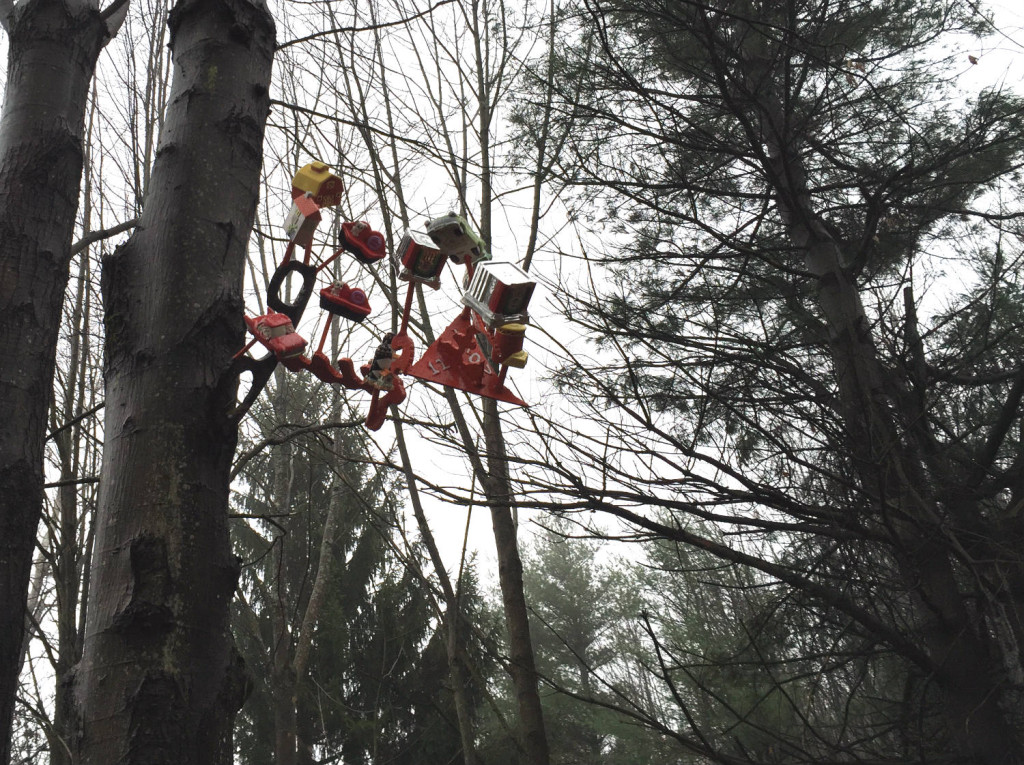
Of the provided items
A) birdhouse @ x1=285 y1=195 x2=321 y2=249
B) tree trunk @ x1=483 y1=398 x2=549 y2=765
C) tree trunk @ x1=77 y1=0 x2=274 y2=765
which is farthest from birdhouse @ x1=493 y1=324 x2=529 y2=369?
tree trunk @ x1=483 y1=398 x2=549 y2=765

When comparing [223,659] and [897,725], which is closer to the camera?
[223,659]

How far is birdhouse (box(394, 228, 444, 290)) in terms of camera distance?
2014 millimetres

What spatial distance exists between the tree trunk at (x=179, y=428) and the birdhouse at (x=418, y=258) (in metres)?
0.39

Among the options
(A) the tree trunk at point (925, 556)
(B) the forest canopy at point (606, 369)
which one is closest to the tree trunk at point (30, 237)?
(B) the forest canopy at point (606, 369)

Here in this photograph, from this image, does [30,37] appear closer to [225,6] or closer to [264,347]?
[225,6]

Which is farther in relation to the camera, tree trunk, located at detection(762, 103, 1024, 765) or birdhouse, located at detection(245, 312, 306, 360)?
tree trunk, located at detection(762, 103, 1024, 765)

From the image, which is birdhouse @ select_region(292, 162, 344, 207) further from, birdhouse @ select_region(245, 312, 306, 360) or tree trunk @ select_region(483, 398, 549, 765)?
tree trunk @ select_region(483, 398, 549, 765)

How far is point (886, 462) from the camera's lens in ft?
8.17

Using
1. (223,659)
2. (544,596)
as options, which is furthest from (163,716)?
(544,596)

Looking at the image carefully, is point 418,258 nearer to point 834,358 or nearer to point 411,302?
point 411,302

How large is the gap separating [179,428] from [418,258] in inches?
31.4

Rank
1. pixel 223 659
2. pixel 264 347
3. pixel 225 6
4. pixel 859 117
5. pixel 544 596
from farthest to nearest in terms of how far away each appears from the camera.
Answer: pixel 544 596
pixel 859 117
pixel 225 6
pixel 264 347
pixel 223 659

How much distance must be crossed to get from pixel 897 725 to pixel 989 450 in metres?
1.07

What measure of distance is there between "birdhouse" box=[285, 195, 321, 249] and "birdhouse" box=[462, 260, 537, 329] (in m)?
0.45
